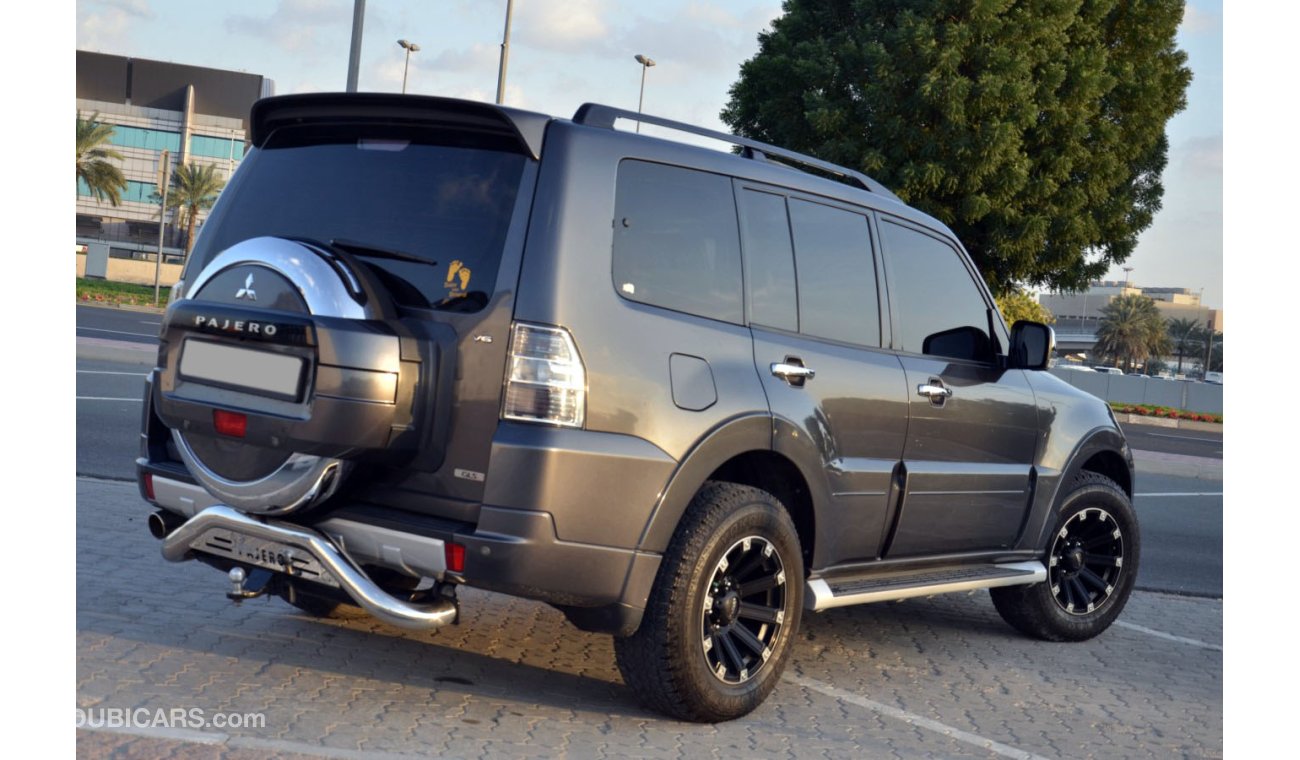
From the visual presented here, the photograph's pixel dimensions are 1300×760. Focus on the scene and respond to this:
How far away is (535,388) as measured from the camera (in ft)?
13.3

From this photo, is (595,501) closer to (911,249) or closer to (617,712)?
(617,712)

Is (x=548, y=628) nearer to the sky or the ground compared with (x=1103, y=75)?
nearer to the ground

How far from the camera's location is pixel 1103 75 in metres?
23.8

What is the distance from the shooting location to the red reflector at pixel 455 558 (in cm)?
402

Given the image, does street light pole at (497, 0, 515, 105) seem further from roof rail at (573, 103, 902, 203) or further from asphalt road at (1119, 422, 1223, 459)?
roof rail at (573, 103, 902, 203)

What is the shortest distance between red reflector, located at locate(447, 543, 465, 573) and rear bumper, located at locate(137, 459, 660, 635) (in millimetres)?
14

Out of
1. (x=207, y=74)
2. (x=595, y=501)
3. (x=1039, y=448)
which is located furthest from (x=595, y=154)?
(x=207, y=74)

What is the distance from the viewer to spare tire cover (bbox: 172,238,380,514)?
411cm

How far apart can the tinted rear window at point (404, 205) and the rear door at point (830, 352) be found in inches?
40.1

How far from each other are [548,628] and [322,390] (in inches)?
85.6

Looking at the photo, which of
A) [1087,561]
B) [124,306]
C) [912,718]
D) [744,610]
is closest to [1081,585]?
[1087,561]

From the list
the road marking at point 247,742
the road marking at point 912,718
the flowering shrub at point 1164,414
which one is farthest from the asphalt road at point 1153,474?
the flowering shrub at point 1164,414

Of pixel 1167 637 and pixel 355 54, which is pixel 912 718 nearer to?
pixel 1167 637

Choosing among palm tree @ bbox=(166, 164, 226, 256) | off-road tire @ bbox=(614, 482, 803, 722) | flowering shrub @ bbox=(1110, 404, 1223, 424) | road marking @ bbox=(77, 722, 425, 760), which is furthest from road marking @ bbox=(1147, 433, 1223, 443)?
palm tree @ bbox=(166, 164, 226, 256)
